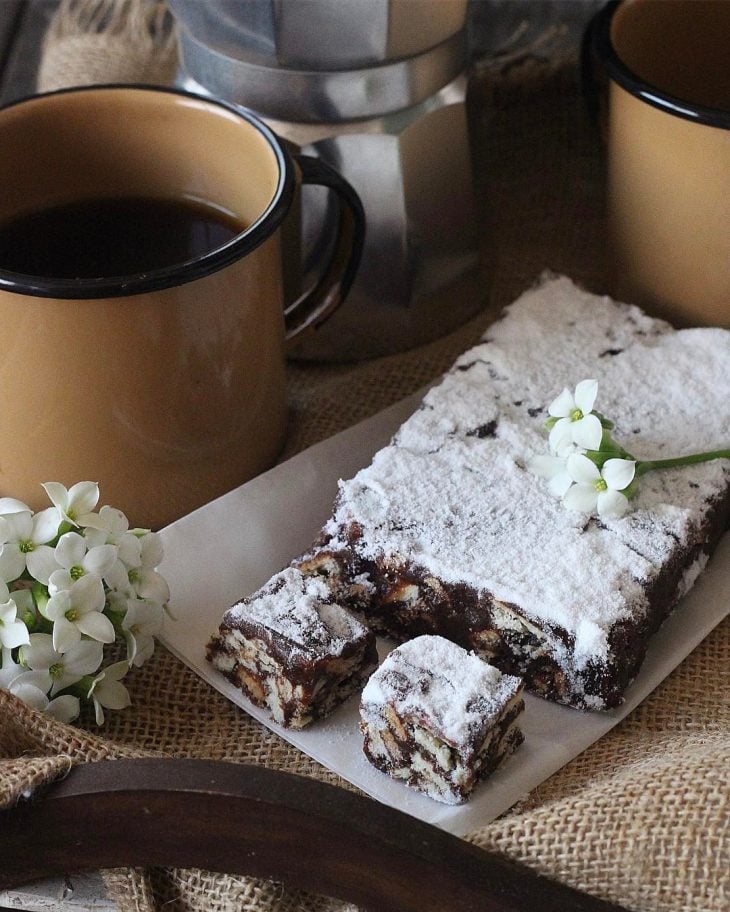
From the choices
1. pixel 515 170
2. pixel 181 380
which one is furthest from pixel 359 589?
pixel 515 170

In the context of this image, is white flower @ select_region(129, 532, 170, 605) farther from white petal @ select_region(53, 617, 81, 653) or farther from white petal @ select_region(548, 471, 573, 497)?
white petal @ select_region(548, 471, 573, 497)

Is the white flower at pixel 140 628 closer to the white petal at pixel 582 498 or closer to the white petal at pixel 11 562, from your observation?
the white petal at pixel 11 562

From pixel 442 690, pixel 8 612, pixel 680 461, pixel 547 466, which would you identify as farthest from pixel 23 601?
pixel 680 461

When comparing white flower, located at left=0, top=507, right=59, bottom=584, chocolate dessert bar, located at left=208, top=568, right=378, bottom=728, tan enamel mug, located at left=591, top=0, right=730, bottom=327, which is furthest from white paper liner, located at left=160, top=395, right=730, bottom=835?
tan enamel mug, located at left=591, top=0, right=730, bottom=327

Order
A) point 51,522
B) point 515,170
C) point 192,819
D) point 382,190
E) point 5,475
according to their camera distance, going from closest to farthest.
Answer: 1. point 192,819
2. point 51,522
3. point 5,475
4. point 382,190
5. point 515,170

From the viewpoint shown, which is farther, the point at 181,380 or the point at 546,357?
the point at 546,357

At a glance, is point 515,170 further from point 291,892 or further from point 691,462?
point 291,892

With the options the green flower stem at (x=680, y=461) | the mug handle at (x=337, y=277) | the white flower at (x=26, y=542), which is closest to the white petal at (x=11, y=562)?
the white flower at (x=26, y=542)

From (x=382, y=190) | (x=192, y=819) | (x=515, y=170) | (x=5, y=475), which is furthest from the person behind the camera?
(x=515, y=170)
